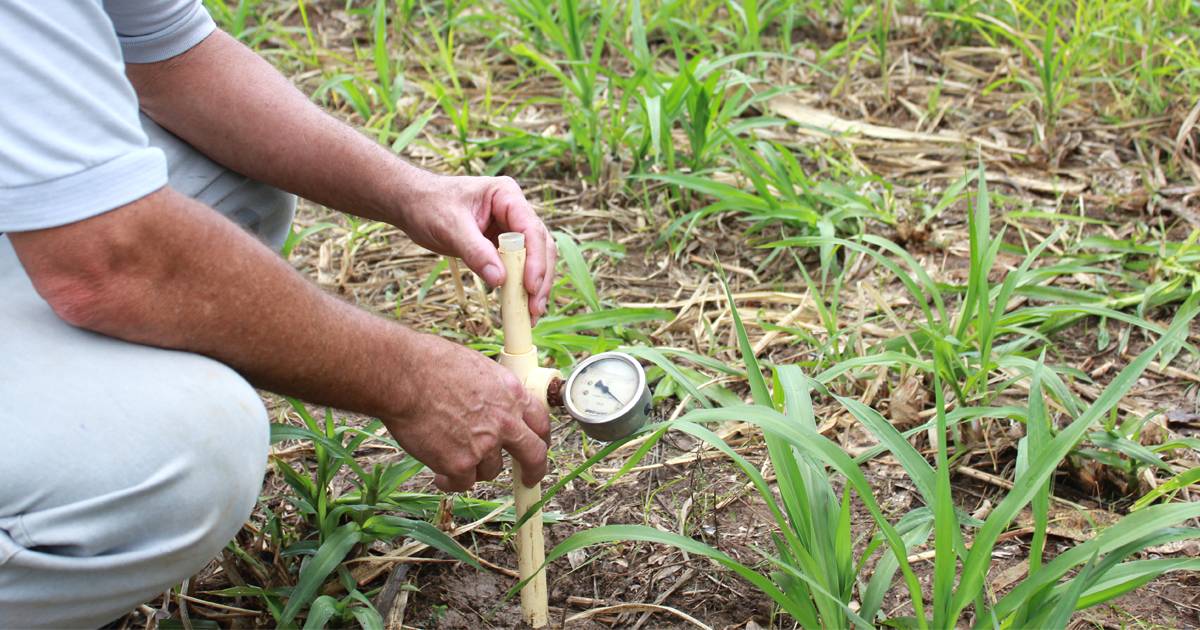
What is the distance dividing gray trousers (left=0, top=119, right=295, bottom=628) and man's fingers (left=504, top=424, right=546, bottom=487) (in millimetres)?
328

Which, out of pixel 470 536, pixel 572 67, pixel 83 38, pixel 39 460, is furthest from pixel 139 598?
pixel 572 67

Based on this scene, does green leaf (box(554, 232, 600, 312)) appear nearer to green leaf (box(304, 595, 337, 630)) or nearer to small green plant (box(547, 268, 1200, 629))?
small green plant (box(547, 268, 1200, 629))

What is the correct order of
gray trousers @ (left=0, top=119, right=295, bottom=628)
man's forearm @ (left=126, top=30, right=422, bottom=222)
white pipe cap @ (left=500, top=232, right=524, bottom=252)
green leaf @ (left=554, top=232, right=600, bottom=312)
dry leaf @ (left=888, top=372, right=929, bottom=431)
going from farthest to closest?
green leaf @ (left=554, top=232, right=600, bottom=312) → dry leaf @ (left=888, top=372, right=929, bottom=431) → man's forearm @ (left=126, top=30, right=422, bottom=222) → white pipe cap @ (left=500, top=232, right=524, bottom=252) → gray trousers @ (left=0, top=119, right=295, bottom=628)

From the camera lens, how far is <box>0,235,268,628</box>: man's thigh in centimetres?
134

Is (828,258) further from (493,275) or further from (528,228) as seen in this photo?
(493,275)

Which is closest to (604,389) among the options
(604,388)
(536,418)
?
(604,388)

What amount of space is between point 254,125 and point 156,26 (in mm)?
217

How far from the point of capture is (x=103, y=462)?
135cm

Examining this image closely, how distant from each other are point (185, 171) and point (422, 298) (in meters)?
0.63

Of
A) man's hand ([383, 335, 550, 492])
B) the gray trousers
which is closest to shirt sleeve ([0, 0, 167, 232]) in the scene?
the gray trousers

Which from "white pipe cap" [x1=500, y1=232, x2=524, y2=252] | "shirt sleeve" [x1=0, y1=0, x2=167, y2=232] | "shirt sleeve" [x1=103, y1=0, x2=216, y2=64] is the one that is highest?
"shirt sleeve" [x1=0, y1=0, x2=167, y2=232]

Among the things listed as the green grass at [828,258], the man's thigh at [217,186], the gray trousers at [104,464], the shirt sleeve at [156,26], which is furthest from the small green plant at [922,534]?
the shirt sleeve at [156,26]

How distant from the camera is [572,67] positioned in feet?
10.8

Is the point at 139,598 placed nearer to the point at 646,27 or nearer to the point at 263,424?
the point at 263,424
